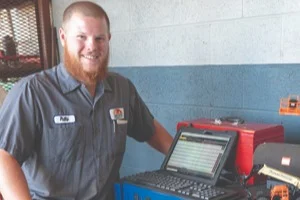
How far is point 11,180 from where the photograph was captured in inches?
50.8

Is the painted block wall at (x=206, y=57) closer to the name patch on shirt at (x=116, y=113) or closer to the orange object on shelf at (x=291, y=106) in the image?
the orange object on shelf at (x=291, y=106)

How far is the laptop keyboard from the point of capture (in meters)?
1.13

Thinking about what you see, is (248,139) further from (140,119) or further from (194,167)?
(140,119)

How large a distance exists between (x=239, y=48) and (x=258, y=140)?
0.61 m

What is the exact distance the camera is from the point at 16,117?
1.36 metres

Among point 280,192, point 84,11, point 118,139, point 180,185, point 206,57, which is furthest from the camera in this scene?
point 206,57

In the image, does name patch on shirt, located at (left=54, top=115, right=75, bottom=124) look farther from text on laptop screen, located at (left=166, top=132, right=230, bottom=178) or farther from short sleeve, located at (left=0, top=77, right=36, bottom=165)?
text on laptop screen, located at (left=166, top=132, right=230, bottom=178)

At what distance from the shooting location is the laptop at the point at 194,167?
1171 mm

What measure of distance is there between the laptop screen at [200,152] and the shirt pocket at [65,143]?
0.34 metres

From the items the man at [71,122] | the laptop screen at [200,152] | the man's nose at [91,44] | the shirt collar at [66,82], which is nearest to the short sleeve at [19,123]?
the man at [71,122]

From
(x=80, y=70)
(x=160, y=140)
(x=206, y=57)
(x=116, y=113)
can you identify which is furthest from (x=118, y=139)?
(x=206, y=57)

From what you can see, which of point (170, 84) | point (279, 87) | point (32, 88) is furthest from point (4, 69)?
point (279, 87)

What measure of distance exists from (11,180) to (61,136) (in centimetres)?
24

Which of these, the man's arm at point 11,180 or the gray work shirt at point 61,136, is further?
the gray work shirt at point 61,136
